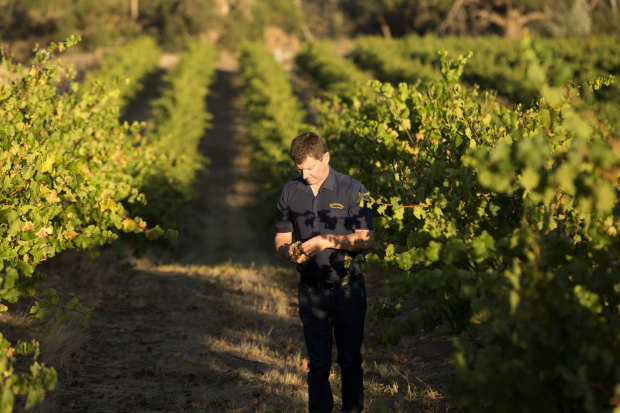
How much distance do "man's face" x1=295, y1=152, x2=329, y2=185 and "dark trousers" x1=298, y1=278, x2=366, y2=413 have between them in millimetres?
778

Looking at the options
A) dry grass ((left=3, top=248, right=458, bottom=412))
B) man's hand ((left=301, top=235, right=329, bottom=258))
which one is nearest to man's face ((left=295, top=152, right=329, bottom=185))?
man's hand ((left=301, top=235, right=329, bottom=258))

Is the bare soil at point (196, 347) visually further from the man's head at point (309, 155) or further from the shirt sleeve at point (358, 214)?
the man's head at point (309, 155)

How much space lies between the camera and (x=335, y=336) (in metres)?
4.20

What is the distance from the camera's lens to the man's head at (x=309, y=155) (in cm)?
405

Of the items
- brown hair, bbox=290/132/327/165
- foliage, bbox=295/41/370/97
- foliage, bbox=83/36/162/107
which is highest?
brown hair, bbox=290/132/327/165

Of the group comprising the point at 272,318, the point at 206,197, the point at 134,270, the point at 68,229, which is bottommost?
the point at 206,197

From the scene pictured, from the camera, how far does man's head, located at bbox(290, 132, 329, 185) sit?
4.05 m

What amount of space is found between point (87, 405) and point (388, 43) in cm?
5038

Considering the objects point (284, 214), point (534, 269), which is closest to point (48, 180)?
point (284, 214)

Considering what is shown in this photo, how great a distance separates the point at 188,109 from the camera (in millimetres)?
27297

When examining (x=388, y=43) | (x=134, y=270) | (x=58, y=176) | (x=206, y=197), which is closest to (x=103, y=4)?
(x=388, y=43)

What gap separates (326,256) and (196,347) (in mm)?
3240

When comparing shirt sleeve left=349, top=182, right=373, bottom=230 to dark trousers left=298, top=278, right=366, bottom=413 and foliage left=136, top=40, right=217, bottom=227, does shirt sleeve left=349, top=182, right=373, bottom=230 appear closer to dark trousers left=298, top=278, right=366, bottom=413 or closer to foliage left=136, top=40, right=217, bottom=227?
→ dark trousers left=298, top=278, right=366, bottom=413

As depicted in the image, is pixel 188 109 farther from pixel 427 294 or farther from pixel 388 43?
pixel 388 43
